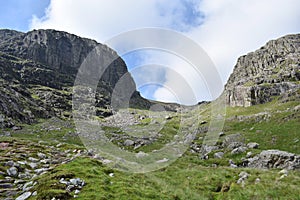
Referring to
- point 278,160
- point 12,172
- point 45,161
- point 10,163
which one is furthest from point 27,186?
point 278,160

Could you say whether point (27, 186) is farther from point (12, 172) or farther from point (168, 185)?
point (168, 185)

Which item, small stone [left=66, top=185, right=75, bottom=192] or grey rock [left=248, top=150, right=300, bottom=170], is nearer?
small stone [left=66, top=185, right=75, bottom=192]

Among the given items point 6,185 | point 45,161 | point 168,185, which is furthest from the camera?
point 45,161

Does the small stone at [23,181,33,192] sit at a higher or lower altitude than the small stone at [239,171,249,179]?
lower

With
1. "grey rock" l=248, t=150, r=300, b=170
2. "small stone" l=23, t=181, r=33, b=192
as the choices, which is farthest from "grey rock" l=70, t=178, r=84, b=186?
"grey rock" l=248, t=150, r=300, b=170

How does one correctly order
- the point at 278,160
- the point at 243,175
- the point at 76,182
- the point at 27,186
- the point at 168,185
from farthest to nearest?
the point at 278,160, the point at 243,175, the point at 168,185, the point at 27,186, the point at 76,182

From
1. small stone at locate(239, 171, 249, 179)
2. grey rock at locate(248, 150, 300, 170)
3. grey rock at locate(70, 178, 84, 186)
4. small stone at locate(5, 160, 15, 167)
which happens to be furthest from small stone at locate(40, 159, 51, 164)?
grey rock at locate(248, 150, 300, 170)

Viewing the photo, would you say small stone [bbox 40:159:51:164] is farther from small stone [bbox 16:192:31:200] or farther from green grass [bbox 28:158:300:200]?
small stone [bbox 16:192:31:200]

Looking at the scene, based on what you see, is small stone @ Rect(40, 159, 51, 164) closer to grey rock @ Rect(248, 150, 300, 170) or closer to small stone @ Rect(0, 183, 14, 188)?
small stone @ Rect(0, 183, 14, 188)

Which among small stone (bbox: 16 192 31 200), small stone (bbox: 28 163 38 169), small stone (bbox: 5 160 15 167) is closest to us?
small stone (bbox: 16 192 31 200)

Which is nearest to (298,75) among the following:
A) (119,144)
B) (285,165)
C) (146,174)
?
(119,144)

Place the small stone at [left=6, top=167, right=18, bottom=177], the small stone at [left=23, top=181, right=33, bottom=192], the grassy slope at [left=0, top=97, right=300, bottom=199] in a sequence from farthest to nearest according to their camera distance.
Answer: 1. the small stone at [left=6, top=167, right=18, bottom=177]
2. the small stone at [left=23, top=181, right=33, bottom=192]
3. the grassy slope at [left=0, top=97, right=300, bottom=199]

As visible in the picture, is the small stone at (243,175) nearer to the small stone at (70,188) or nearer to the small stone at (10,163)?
the small stone at (70,188)

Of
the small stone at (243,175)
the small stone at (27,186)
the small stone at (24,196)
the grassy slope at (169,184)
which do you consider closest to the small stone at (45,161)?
the grassy slope at (169,184)
